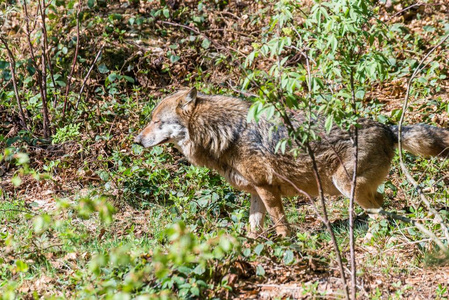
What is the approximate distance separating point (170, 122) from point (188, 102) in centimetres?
37

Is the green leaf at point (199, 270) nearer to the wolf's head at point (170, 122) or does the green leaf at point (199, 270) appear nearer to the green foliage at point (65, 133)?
the wolf's head at point (170, 122)

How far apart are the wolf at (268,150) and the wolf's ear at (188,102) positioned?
13 millimetres

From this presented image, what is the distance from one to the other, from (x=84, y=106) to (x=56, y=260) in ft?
14.0

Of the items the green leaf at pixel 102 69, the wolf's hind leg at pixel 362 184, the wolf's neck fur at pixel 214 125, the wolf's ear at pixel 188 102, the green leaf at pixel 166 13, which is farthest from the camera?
the green leaf at pixel 166 13

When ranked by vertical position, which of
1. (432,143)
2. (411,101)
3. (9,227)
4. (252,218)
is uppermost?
(432,143)

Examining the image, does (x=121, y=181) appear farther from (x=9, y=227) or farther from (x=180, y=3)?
(x=180, y=3)

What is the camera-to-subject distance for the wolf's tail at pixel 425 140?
6.72 m

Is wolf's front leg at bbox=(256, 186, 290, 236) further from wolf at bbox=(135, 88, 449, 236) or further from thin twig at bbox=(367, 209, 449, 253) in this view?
thin twig at bbox=(367, 209, 449, 253)

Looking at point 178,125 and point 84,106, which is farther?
point 84,106

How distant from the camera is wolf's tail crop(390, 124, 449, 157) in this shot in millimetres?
6723

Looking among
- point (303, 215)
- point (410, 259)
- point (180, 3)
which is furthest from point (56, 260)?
point (180, 3)

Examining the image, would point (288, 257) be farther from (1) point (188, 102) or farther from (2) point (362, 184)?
(1) point (188, 102)

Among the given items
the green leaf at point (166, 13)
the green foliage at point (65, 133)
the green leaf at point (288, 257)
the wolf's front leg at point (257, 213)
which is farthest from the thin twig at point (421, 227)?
the green leaf at point (166, 13)

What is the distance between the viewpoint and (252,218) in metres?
7.28
